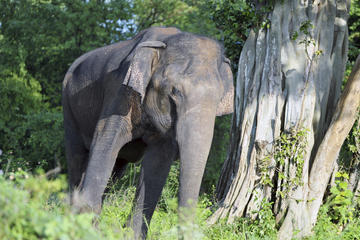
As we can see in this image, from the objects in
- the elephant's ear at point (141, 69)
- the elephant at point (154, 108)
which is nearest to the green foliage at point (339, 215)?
the elephant at point (154, 108)

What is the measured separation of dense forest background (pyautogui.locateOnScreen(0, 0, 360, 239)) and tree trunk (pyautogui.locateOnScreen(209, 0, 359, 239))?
662 cm

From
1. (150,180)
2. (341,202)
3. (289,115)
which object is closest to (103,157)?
(150,180)

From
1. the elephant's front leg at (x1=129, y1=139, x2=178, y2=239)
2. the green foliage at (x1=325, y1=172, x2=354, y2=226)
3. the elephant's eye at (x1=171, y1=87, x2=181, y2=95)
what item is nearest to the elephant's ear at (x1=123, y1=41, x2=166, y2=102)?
the elephant's eye at (x1=171, y1=87, x2=181, y2=95)

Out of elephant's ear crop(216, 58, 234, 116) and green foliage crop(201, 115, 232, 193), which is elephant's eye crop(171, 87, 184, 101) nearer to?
elephant's ear crop(216, 58, 234, 116)

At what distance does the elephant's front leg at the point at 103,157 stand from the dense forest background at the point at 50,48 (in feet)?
30.9

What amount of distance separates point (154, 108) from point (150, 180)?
0.82 meters

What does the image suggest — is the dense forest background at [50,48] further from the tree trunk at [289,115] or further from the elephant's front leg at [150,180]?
the elephant's front leg at [150,180]

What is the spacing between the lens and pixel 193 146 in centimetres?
369

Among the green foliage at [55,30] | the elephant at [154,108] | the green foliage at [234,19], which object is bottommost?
the elephant at [154,108]

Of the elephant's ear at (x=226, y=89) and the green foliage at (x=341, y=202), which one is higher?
the elephant's ear at (x=226, y=89)

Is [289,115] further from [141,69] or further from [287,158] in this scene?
[141,69]

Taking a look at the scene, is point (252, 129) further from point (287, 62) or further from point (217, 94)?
point (217, 94)

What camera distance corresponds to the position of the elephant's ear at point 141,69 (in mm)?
3969

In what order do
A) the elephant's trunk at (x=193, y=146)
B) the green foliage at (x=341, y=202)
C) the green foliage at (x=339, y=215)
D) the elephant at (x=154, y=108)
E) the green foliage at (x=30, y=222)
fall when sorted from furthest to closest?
1. the green foliage at (x=341, y=202)
2. the green foliage at (x=339, y=215)
3. the elephant at (x=154, y=108)
4. the elephant's trunk at (x=193, y=146)
5. the green foliage at (x=30, y=222)
